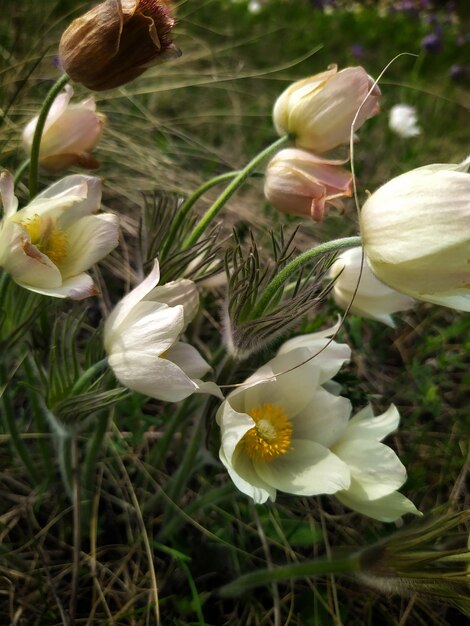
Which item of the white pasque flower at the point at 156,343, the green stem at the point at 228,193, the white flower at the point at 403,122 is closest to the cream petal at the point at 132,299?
the white pasque flower at the point at 156,343

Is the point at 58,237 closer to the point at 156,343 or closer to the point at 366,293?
the point at 156,343

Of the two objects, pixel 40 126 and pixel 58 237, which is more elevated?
pixel 40 126

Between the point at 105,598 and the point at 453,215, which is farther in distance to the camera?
the point at 105,598

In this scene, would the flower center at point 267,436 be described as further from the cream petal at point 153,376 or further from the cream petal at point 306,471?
the cream petal at point 153,376

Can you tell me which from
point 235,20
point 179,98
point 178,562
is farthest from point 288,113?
point 235,20

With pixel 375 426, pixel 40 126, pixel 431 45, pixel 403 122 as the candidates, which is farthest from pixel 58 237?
pixel 431 45

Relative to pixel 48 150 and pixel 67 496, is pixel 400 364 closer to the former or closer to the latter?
pixel 67 496
